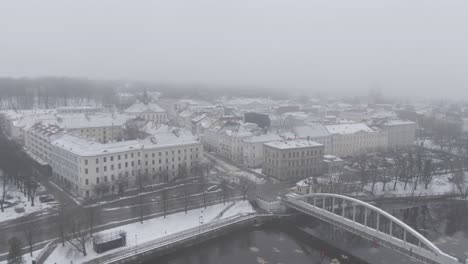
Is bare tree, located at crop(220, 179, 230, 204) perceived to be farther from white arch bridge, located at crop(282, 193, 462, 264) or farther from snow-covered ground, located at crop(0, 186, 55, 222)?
snow-covered ground, located at crop(0, 186, 55, 222)

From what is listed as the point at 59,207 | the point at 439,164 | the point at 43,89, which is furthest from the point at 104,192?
the point at 43,89

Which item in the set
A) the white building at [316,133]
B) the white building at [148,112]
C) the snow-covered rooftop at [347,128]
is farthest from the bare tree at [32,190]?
the white building at [148,112]

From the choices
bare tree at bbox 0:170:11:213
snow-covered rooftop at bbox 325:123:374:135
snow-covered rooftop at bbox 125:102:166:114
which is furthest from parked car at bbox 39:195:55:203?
snow-covered rooftop at bbox 125:102:166:114

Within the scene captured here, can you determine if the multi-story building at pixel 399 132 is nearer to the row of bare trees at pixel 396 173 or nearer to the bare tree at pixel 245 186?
the row of bare trees at pixel 396 173

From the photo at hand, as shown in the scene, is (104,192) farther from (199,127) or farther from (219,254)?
(199,127)

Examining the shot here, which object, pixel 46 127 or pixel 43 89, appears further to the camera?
pixel 43 89
